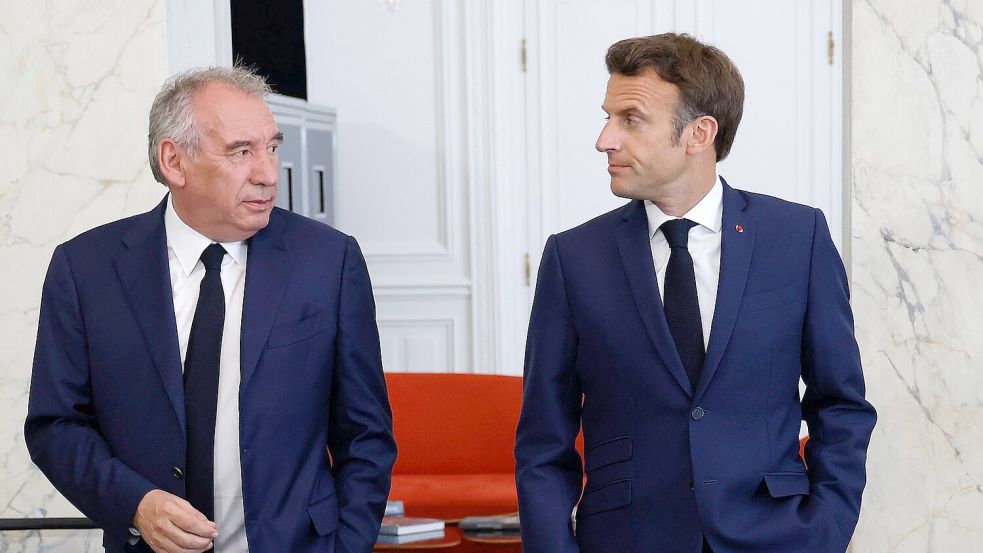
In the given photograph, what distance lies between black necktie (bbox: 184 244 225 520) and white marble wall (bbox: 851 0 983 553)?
1.88 m

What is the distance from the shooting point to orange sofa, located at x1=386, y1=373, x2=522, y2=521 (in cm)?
452

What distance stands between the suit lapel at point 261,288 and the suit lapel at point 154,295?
122mm

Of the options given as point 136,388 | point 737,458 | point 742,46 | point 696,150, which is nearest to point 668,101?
point 696,150

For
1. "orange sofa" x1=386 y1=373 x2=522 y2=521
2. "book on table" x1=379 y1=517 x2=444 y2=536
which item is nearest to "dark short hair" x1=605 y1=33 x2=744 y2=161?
"book on table" x1=379 y1=517 x2=444 y2=536

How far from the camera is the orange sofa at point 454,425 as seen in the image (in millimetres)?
4516

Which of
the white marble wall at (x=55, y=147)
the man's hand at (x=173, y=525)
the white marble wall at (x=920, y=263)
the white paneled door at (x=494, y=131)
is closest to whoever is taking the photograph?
the man's hand at (x=173, y=525)

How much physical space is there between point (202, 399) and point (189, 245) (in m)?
0.30

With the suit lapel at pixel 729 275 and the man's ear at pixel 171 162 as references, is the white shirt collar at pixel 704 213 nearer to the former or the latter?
the suit lapel at pixel 729 275

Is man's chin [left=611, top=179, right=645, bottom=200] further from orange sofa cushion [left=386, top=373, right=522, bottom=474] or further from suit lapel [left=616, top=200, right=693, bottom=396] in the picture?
orange sofa cushion [left=386, top=373, right=522, bottom=474]

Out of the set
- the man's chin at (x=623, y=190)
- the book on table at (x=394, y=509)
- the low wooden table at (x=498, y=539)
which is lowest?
the low wooden table at (x=498, y=539)

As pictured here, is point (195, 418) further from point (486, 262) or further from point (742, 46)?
point (742, 46)

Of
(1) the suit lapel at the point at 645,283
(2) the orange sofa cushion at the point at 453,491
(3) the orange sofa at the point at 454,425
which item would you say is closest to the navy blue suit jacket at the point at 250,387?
(1) the suit lapel at the point at 645,283

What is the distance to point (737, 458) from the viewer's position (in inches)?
84.2

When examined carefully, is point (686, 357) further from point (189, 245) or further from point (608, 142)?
point (189, 245)
